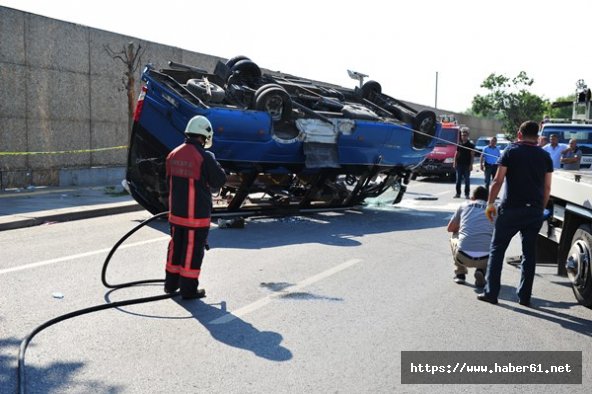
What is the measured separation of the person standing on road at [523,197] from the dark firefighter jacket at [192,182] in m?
2.53

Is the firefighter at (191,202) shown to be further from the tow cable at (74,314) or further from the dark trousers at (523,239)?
the dark trousers at (523,239)

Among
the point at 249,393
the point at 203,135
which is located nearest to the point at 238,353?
the point at 249,393

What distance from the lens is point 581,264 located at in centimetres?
540

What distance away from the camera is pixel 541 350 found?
4359 mm

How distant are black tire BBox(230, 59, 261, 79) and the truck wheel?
6514mm

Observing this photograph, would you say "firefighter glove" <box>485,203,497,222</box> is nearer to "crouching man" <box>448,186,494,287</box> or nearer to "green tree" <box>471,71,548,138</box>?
"crouching man" <box>448,186,494,287</box>

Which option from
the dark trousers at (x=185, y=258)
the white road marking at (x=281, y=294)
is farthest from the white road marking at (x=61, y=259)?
the white road marking at (x=281, y=294)

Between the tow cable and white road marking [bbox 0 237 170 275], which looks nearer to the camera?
the tow cable

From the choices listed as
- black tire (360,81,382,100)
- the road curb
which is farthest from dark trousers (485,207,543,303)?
black tire (360,81,382,100)

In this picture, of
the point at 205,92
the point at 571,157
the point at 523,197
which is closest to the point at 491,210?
the point at 523,197

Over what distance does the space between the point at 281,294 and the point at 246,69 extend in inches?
231

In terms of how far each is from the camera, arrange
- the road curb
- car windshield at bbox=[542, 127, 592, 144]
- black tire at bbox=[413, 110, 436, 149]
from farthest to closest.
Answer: car windshield at bbox=[542, 127, 592, 144] → black tire at bbox=[413, 110, 436, 149] → the road curb

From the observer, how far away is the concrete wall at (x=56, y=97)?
13.4 m

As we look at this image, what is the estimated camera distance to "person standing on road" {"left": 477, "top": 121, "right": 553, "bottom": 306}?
539 centimetres
